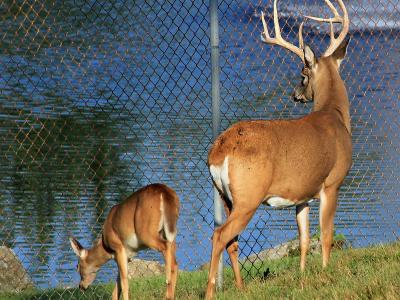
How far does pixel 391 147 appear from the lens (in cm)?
1662

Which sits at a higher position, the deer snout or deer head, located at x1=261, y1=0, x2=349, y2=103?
deer head, located at x1=261, y1=0, x2=349, y2=103

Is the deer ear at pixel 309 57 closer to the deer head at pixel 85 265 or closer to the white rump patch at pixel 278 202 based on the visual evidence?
the white rump patch at pixel 278 202

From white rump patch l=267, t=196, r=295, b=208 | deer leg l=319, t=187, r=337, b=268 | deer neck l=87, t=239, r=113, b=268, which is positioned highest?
white rump patch l=267, t=196, r=295, b=208

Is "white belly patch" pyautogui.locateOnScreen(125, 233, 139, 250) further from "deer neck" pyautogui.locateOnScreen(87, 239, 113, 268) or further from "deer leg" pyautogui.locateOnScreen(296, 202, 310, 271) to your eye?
"deer leg" pyautogui.locateOnScreen(296, 202, 310, 271)

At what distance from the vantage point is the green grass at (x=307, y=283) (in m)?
7.62

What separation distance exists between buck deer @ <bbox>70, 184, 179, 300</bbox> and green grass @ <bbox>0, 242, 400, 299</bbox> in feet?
1.65

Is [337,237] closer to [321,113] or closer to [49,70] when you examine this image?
[321,113]

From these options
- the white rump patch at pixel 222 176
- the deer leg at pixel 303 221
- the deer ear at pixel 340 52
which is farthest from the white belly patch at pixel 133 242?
the deer ear at pixel 340 52

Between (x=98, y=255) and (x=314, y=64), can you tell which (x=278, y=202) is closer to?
(x=98, y=255)

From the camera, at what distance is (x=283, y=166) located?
868cm

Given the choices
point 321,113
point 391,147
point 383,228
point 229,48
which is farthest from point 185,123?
point 229,48

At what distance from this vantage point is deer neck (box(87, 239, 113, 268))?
9523 mm

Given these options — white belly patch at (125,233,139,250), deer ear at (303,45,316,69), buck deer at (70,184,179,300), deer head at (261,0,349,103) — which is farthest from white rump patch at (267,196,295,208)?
deer ear at (303,45,316,69)

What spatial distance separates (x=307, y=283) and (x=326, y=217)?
1127 millimetres
